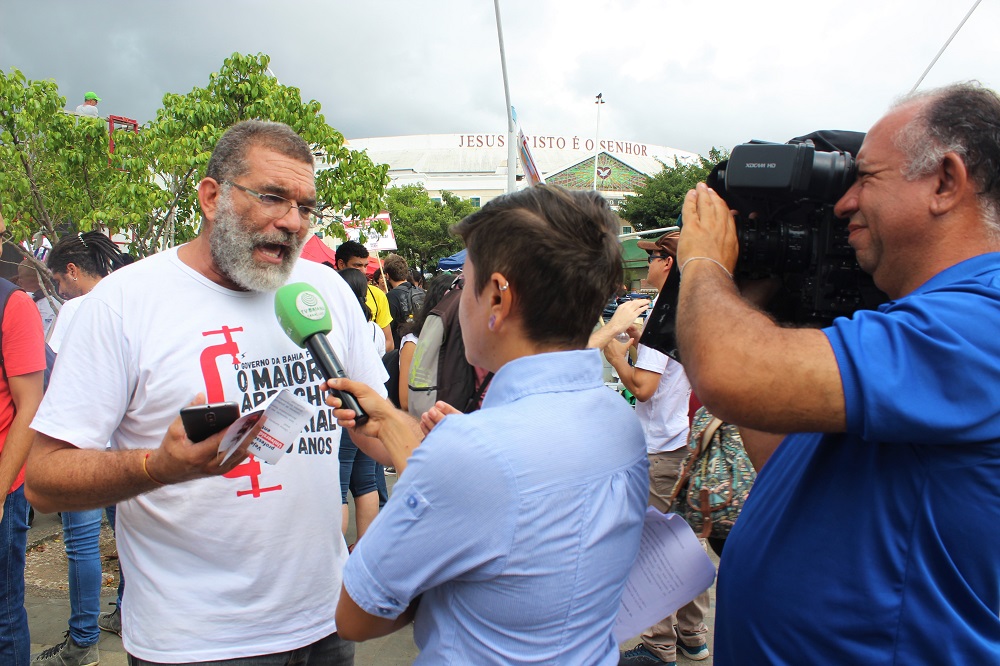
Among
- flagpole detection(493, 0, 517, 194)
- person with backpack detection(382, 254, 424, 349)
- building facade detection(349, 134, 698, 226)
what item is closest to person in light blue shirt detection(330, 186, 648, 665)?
person with backpack detection(382, 254, 424, 349)

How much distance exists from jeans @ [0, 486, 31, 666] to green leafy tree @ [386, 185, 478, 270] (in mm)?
40474

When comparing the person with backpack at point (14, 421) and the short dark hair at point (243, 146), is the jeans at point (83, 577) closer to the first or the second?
the person with backpack at point (14, 421)

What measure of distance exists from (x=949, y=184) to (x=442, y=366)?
7.96 feet

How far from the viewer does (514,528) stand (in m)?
1.12

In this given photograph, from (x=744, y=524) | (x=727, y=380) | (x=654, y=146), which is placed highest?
(x=654, y=146)

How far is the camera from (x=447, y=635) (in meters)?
1.21

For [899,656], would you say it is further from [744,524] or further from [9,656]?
[9,656]

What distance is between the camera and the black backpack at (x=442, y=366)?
325 centimetres

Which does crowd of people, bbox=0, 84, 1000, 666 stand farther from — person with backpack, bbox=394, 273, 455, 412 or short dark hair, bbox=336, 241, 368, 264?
short dark hair, bbox=336, 241, 368, 264

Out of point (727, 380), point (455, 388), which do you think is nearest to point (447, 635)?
point (727, 380)

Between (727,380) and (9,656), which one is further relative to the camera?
(9,656)

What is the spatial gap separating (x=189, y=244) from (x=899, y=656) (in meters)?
2.05

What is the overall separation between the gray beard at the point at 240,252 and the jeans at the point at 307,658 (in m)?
1.03

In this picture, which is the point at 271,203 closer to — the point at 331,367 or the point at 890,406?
the point at 331,367
